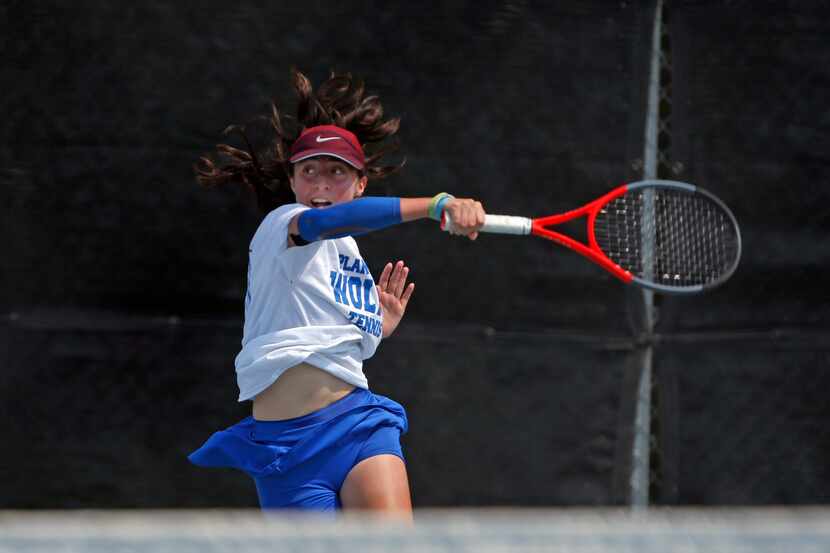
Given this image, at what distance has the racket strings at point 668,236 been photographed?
315 cm

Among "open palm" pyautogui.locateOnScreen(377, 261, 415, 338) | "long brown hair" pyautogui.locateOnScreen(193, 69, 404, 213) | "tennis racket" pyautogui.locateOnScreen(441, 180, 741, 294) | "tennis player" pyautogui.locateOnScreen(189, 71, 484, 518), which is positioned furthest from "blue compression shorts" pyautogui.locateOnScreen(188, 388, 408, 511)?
"tennis racket" pyautogui.locateOnScreen(441, 180, 741, 294)

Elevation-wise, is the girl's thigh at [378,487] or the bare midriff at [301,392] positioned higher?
the bare midriff at [301,392]

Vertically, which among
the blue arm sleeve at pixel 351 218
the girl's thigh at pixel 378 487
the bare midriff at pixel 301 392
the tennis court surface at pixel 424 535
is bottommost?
the girl's thigh at pixel 378 487

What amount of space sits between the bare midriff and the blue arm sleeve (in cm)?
28

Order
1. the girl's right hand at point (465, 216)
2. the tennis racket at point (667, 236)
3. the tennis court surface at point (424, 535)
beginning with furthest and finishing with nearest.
A: the tennis racket at point (667, 236)
the girl's right hand at point (465, 216)
the tennis court surface at point (424, 535)

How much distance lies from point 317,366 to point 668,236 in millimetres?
1201

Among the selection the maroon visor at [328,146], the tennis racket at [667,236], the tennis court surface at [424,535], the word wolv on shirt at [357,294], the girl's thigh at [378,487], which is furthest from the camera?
the tennis racket at [667,236]

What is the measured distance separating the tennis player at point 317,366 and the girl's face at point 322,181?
2 cm

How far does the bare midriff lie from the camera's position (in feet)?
8.16

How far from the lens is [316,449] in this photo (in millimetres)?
2428

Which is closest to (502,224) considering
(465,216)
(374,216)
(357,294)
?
(465,216)

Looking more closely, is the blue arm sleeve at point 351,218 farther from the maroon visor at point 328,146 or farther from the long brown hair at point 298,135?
the long brown hair at point 298,135

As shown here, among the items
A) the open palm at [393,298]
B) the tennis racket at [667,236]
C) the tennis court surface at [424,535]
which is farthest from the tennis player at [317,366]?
the tennis court surface at [424,535]

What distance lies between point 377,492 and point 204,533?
1500 millimetres
